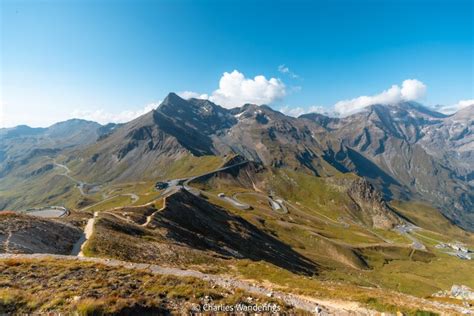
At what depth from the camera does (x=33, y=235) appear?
38219 millimetres

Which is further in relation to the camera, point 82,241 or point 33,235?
point 82,241

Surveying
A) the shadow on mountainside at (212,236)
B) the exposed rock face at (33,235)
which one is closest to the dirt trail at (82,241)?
the exposed rock face at (33,235)

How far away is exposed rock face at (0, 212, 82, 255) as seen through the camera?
33.7 metres

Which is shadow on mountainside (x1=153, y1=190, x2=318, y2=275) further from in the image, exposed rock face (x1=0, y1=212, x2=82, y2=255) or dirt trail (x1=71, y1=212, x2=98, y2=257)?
exposed rock face (x1=0, y1=212, x2=82, y2=255)

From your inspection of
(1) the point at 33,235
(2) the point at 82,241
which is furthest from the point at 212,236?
(1) the point at 33,235

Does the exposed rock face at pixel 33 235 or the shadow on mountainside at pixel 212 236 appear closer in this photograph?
the exposed rock face at pixel 33 235

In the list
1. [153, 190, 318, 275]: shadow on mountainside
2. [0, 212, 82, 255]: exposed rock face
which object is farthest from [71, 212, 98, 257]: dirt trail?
[153, 190, 318, 275]: shadow on mountainside

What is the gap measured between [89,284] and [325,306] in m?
19.9

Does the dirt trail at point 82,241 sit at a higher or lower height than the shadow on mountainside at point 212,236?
higher

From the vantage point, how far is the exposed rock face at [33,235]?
3369 cm

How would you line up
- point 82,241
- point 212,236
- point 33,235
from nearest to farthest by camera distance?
point 33,235 → point 82,241 → point 212,236

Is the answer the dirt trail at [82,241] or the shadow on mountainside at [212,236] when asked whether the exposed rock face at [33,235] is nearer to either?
the dirt trail at [82,241]

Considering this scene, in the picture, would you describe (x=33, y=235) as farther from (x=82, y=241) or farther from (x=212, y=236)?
(x=212, y=236)

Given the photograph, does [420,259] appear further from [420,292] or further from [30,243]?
[30,243]
